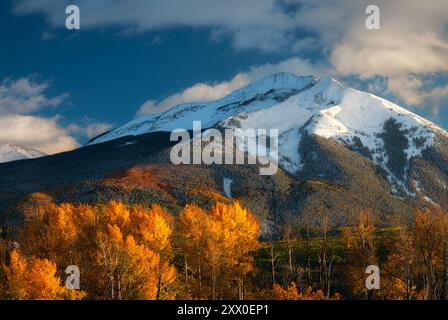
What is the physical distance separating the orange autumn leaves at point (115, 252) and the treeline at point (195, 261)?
0.18 meters

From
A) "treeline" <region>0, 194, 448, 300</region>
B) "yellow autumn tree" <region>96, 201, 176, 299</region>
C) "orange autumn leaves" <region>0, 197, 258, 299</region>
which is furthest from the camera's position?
"yellow autumn tree" <region>96, 201, 176, 299</region>

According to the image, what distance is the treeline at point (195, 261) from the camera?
2913 inches

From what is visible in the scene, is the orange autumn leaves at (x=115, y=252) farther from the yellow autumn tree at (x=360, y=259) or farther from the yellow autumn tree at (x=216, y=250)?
the yellow autumn tree at (x=360, y=259)

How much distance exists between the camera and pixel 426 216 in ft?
259

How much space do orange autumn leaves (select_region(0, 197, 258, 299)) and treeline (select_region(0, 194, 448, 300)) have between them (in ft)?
0.59

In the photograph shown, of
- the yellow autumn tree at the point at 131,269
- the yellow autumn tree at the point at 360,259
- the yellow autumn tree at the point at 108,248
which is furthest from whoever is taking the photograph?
the yellow autumn tree at the point at 360,259

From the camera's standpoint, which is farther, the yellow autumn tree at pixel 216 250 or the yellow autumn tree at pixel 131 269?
the yellow autumn tree at pixel 216 250

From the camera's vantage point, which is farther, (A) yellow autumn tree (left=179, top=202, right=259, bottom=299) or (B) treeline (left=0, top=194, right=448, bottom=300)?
(A) yellow autumn tree (left=179, top=202, right=259, bottom=299)

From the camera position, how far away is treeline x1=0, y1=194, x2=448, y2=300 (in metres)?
74.0

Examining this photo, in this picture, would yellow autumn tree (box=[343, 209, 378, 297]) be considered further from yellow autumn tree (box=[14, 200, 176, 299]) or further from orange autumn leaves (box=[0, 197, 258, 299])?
yellow autumn tree (box=[14, 200, 176, 299])

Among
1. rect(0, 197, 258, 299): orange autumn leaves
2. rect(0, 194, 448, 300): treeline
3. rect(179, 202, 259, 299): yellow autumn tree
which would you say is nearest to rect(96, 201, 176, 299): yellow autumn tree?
rect(0, 197, 258, 299): orange autumn leaves

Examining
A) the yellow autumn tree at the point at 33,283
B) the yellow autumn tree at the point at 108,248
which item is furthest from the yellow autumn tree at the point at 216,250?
the yellow autumn tree at the point at 33,283

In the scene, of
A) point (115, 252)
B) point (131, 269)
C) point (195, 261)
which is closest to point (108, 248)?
point (115, 252)

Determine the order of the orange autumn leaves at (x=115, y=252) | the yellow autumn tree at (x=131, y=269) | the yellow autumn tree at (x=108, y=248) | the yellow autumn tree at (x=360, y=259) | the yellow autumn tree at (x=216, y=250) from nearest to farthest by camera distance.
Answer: the orange autumn leaves at (x=115, y=252)
the yellow autumn tree at (x=131, y=269)
the yellow autumn tree at (x=108, y=248)
the yellow autumn tree at (x=360, y=259)
the yellow autumn tree at (x=216, y=250)
